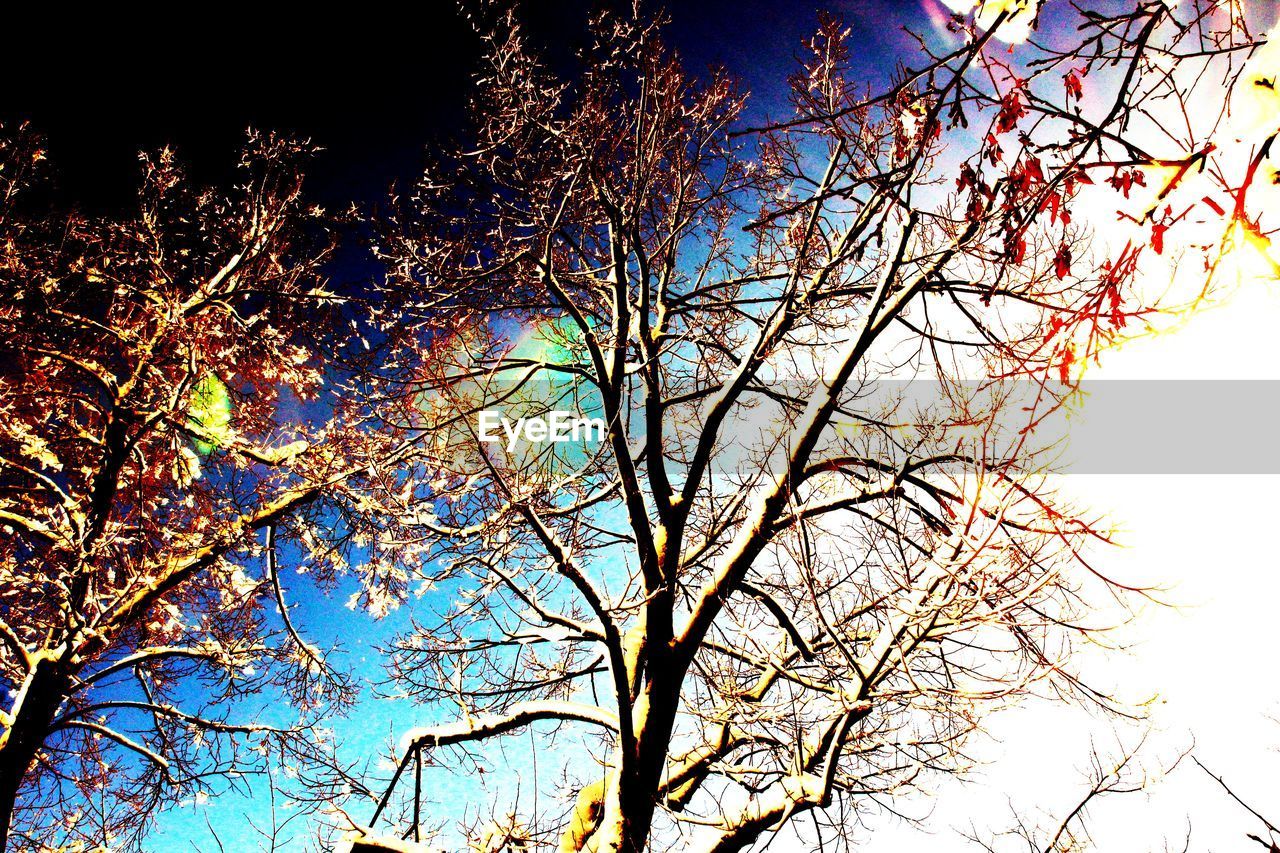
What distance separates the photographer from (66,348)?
312 inches

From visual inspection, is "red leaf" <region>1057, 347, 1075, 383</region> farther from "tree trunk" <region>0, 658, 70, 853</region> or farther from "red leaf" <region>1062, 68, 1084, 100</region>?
"tree trunk" <region>0, 658, 70, 853</region>

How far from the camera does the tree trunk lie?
238 inches

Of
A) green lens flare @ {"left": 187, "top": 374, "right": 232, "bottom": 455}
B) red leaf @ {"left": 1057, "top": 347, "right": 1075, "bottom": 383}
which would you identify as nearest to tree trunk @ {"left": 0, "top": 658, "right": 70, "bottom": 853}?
green lens flare @ {"left": 187, "top": 374, "right": 232, "bottom": 455}

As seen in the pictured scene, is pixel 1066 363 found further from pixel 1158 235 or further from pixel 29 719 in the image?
pixel 29 719

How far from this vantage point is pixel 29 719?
20.3 ft

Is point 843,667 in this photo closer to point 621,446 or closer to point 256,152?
point 621,446

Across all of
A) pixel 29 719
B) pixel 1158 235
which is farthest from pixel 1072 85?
pixel 29 719

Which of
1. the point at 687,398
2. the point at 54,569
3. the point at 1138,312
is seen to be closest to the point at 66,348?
the point at 54,569

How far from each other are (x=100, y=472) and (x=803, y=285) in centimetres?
874

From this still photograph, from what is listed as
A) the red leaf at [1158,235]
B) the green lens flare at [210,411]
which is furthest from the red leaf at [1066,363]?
the green lens flare at [210,411]

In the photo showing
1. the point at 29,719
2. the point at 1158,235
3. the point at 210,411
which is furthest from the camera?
the point at 210,411

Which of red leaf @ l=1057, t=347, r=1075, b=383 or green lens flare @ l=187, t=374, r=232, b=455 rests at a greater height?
green lens flare @ l=187, t=374, r=232, b=455

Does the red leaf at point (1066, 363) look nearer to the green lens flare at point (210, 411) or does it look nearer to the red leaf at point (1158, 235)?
the red leaf at point (1158, 235)

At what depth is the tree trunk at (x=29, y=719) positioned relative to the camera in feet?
19.8
